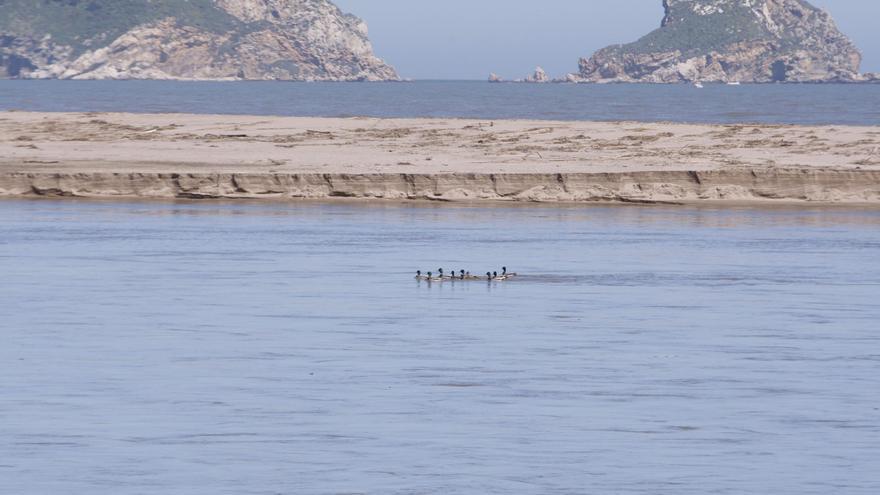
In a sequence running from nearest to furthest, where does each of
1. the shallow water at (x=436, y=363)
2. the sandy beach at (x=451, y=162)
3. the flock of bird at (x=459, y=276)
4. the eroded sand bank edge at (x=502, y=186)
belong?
the shallow water at (x=436, y=363)
the flock of bird at (x=459, y=276)
the eroded sand bank edge at (x=502, y=186)
the sandy beach at (x=451, y=162)

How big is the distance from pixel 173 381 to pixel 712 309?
684 centimetres

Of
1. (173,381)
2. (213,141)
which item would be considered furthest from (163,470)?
(213,141)

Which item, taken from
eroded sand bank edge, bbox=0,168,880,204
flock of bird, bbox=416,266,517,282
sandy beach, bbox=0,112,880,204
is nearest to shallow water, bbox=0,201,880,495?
flock of bird, bbox=416,266,517,282

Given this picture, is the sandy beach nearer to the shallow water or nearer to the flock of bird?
the shallow water

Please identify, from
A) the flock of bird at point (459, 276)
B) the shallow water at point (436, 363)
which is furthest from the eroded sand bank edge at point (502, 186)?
the flock of bird at point (459, 276)

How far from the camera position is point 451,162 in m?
33.7

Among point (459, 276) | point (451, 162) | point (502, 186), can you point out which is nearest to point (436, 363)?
point (459, 276)

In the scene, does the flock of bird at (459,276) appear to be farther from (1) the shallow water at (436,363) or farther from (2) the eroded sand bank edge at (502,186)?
(2) the eroded sand bank edge at (502,186)

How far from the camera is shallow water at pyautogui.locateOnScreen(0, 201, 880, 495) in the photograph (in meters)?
11.0

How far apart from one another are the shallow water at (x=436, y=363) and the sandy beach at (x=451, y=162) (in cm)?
504

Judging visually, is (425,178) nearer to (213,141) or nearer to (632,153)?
(632,153)

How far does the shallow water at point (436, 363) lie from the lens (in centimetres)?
1097

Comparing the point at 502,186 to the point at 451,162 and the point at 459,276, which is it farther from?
the point at 459,276

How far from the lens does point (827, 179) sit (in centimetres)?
3153
